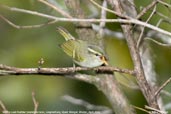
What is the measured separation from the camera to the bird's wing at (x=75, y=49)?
1.37 metres

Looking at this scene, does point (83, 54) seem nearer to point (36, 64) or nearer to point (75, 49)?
point (75, 49)

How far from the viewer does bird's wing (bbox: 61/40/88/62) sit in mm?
1365

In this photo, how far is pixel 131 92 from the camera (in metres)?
2.57

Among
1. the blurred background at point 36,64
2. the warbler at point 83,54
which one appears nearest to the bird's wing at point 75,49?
the warbler at point 83,54

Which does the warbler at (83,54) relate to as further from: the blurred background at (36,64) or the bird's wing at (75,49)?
the blurred background at (36,64)

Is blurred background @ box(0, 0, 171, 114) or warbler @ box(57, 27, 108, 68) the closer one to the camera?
warbler @ box(57, 27, 108, 68)

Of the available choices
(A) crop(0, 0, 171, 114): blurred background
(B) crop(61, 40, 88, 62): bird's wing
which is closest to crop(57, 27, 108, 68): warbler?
(B) crop(61, 40, 88, 62): bird's wing

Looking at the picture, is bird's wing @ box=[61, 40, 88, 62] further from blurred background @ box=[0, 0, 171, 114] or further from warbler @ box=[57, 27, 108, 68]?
blurred background @ box=[0, 0, 171, 114]

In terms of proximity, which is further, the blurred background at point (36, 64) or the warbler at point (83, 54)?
the blurred background at point (36, 64)

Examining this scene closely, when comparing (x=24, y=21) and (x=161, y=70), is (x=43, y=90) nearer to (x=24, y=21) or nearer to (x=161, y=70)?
(x=24, y=21)

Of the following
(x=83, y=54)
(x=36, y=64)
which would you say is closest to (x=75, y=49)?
(x=83, y=54)

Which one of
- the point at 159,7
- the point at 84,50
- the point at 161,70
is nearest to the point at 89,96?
the point at 161,70

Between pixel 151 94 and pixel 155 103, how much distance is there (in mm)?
31

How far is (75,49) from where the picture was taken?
1378 mm
